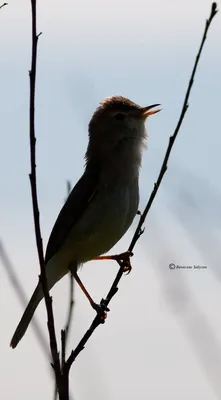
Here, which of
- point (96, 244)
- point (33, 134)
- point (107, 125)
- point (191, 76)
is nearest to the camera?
point (33, 134)

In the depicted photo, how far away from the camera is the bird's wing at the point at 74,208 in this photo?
6.52m

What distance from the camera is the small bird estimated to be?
6.32 metres

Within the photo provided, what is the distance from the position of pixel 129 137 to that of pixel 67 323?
3.28 metres

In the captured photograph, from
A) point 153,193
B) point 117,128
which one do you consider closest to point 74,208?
point 117,128

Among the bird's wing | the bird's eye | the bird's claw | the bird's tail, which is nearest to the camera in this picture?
the bird's claw

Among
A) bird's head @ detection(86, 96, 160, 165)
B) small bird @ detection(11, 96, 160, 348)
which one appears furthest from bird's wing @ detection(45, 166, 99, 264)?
bird's head @ detection(86, 96, 160, 165)

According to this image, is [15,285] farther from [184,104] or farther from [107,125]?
[107,125]

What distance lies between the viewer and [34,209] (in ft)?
11.5

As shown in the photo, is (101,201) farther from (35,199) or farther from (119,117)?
(35,199)

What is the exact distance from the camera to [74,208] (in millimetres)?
6578

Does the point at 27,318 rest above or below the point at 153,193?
above

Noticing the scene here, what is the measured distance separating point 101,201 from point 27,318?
4.22ft

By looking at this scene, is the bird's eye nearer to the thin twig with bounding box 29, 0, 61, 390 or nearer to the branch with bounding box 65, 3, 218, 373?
the branch with bounding box 65, 3, 218, 373

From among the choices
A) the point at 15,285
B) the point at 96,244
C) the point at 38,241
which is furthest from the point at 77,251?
the point at 38,241
